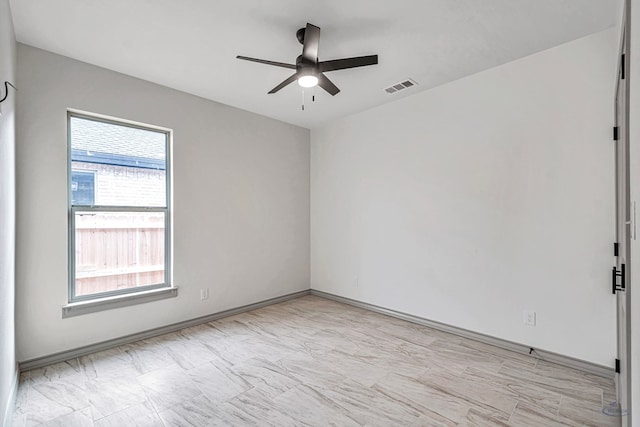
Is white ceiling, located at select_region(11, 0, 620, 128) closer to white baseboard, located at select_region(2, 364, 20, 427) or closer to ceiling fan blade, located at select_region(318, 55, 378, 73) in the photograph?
ceiling fan blade, located at select_region(318, 55, 378, 73)

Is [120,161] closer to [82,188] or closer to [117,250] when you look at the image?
[82,188]

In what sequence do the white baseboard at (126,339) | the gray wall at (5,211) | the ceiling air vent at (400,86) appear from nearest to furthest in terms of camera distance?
the gray wall at (5,211) < the white baseboard at (126,339) < the ceiling air vent at (400,86)

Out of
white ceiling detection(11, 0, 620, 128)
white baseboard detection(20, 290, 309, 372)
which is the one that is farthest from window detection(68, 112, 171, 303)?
white ceiling detection(11, 0, 620, 128)

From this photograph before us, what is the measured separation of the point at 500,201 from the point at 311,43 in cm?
226

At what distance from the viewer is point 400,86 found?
3.41 metres

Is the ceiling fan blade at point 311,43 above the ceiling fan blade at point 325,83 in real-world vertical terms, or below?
above

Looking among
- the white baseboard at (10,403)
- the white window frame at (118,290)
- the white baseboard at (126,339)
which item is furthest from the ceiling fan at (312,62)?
the white baseboard at (126,339)

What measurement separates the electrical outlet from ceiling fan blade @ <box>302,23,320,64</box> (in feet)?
9.42

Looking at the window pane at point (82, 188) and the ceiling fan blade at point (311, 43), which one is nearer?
the ceiling fan blade at point (311, 43)

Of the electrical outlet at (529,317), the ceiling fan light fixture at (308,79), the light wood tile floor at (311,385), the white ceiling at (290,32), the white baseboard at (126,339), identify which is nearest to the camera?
the light wood tile floor at (311,385)

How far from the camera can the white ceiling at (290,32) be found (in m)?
2.14

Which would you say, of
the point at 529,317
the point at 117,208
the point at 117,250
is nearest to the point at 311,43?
the point at 117,208

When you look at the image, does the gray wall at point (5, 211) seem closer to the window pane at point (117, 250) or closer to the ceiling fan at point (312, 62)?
the window pane at point (117, 250)

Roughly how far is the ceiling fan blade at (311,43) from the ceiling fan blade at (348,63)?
89 mm
